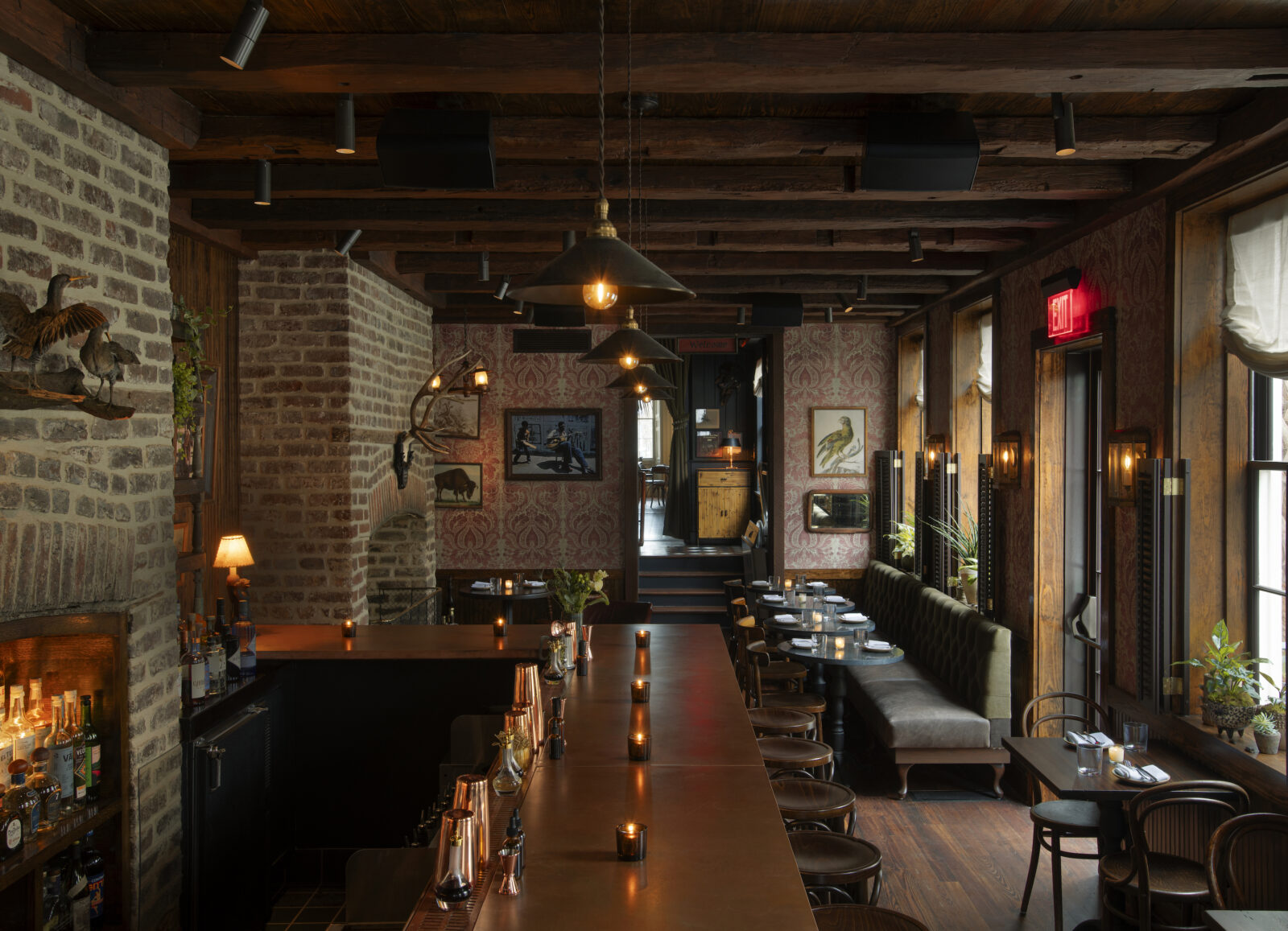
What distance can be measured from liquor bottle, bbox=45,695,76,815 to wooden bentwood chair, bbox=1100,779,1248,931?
3697 millimetres

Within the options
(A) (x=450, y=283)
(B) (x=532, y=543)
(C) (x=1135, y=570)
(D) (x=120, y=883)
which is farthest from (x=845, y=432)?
(D) (x=120, y=883)

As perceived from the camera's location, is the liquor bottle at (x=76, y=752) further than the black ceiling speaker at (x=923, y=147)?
No

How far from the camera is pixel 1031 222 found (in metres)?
5.32

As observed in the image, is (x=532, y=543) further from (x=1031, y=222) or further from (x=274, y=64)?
(x=274, y=64)

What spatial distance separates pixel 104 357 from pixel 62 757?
4.44ft

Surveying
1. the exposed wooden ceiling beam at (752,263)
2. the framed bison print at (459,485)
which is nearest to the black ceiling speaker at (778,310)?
the exposed wooden ceiling beam at (752,263)

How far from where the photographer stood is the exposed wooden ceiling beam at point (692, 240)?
5820mm

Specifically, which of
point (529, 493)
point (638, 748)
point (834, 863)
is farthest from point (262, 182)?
point (529, 493)

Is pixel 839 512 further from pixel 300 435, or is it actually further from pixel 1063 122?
pixel 1063 122

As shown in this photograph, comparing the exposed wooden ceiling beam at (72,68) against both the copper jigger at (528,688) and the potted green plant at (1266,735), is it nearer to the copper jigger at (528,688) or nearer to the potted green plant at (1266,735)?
the copper jigger at (528,688)

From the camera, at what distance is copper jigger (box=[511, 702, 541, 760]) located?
307 cm

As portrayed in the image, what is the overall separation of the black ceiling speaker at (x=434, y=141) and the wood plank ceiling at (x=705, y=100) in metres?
0.12

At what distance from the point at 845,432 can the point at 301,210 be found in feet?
20.1

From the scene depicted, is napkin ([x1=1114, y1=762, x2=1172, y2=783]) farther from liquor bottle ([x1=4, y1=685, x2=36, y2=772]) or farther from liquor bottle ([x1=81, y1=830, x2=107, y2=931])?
liquor bottle ([x1=4, y1=685, x2=36, y2=772])
